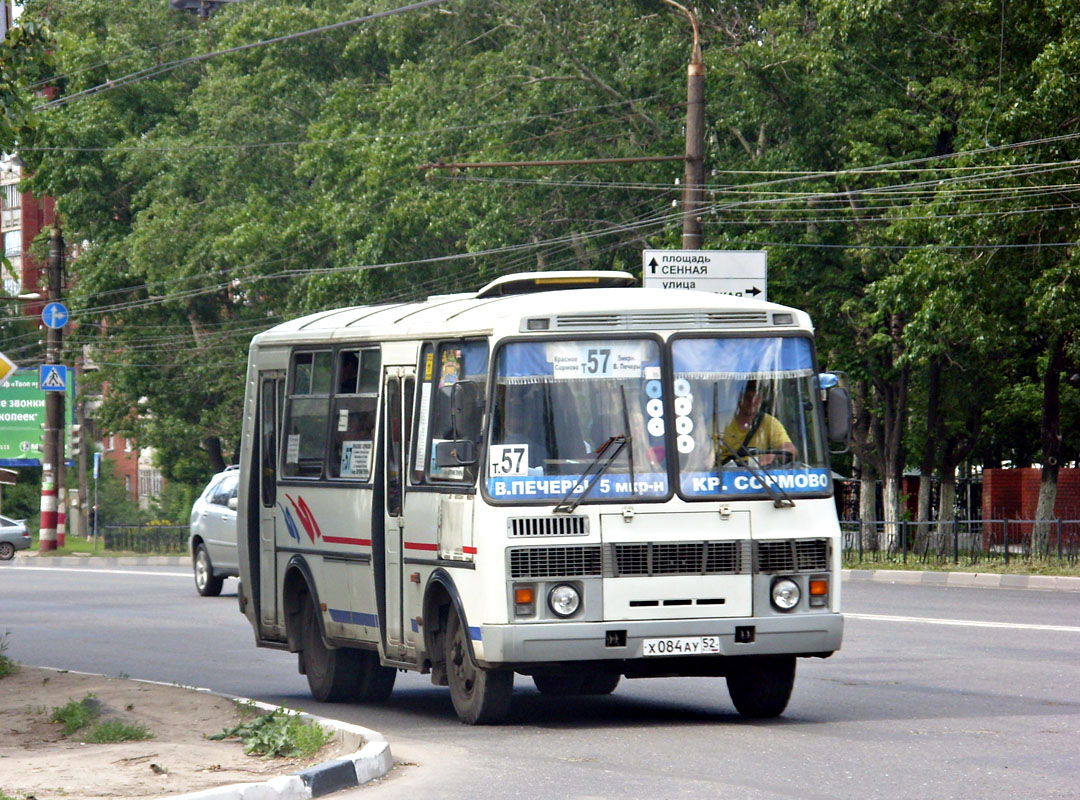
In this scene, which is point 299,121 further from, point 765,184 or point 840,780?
point 840,780

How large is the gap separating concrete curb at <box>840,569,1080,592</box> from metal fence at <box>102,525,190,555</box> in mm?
21930

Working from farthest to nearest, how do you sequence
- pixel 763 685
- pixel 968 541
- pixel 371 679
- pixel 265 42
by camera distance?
pixel 968 541, pixel 265 42, pixel 371 679, pixel 763 685

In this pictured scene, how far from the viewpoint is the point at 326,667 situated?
13.6 m

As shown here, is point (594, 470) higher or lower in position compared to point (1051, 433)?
lower

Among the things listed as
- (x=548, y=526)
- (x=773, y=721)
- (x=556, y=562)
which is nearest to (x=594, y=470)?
(x=548, y=526)

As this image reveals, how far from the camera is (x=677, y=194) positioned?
126 feet

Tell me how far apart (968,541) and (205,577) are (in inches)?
473

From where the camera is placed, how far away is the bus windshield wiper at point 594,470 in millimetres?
10984

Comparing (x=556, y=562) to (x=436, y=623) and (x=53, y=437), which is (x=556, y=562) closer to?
(x=436, y=623)

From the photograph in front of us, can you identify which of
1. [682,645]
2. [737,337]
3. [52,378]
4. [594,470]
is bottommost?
[682,645]

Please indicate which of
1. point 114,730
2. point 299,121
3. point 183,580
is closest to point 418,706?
point 114,730

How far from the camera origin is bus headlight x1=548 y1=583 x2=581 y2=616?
1092 centimetres

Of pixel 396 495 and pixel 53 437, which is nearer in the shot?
pixel 396 495

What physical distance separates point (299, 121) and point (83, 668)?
39553 millimetres
